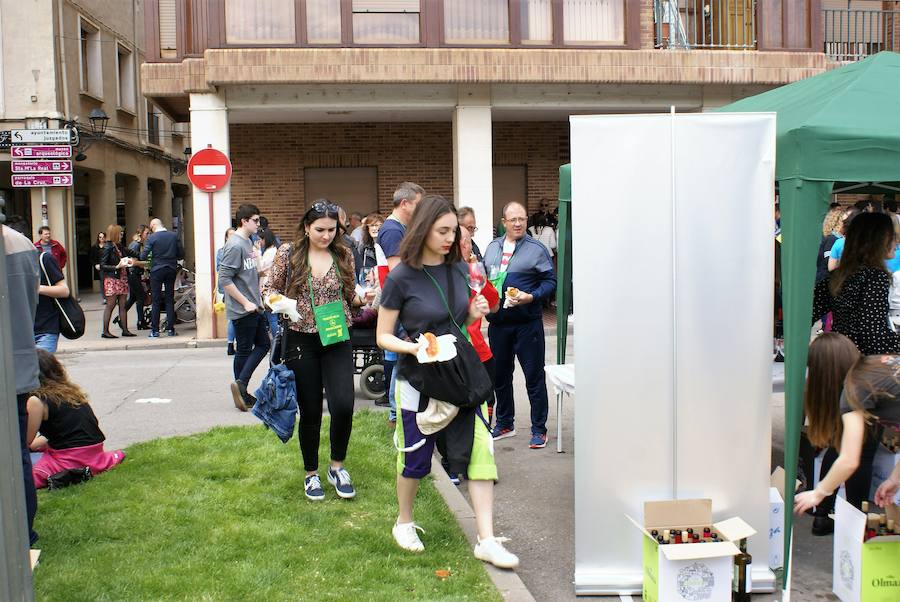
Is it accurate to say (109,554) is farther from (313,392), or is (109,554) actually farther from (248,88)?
(248,88)

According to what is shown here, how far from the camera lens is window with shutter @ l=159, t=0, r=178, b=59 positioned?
1500cm

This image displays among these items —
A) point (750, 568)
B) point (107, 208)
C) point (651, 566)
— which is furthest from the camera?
point (107, 208)

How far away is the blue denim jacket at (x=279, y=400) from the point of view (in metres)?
5.40

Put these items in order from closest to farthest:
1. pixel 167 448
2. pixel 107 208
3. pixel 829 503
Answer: pixel 829 503 < pixel 167 448 < pixel 107 208

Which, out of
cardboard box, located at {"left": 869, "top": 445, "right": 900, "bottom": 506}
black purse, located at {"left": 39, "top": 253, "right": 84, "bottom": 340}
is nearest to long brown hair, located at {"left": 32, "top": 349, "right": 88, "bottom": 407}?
black purse, located at {"left": 39, "top": 253, "right": 84, "bottom": 340}

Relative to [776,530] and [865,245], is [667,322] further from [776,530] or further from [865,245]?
[865,245]

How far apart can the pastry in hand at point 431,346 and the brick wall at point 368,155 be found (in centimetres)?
1433

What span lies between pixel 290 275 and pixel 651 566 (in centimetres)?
270

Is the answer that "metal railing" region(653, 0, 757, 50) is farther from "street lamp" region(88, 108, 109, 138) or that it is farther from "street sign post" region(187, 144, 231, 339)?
"street lamp" region(88, 108, 109, 138)

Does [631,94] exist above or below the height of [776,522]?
above

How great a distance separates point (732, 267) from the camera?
4.24 m

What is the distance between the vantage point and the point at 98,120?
23.3 meters

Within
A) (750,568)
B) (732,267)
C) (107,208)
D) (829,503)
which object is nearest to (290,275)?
(732,267)

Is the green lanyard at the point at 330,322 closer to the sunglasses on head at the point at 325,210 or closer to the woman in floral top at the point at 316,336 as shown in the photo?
the woman in floral top at the point at 316,336
